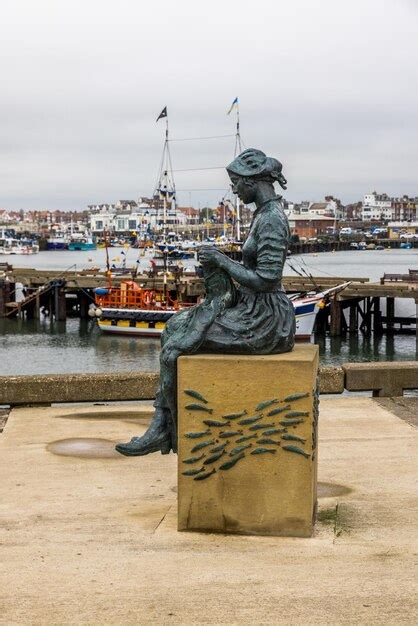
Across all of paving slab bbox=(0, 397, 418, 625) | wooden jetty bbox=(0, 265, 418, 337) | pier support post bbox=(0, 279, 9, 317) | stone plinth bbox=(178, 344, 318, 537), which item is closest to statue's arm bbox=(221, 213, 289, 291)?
stone plinth bbox=(178, 344, 318, 537)

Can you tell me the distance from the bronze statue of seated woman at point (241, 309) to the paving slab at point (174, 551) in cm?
76

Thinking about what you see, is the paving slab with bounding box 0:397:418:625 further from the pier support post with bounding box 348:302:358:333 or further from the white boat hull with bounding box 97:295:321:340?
the pier support post with bounding box 348:302:358:333

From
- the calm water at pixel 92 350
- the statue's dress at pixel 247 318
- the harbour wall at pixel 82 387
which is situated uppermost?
the statue's dress at pixel 247 318

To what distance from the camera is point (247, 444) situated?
673cm

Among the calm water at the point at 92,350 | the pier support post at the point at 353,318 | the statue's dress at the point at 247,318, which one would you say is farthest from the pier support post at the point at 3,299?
the statue's dress at the point at 247,318

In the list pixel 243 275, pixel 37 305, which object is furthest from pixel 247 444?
pixel 37 305

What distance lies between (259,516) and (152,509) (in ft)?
3.27

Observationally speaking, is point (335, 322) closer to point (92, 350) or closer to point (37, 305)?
point (92, 350)

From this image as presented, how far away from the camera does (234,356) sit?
269 inches

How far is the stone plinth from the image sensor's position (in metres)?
6.69

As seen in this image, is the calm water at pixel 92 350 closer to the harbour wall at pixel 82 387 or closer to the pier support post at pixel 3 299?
the pier support post at pixel 3 299

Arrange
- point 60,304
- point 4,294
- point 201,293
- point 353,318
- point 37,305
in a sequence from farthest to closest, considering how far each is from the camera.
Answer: point 4,294, point 37,305, point 60,304, point 201,293, point 353,318

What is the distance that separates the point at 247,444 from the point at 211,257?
132cm

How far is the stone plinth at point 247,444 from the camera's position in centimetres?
669
